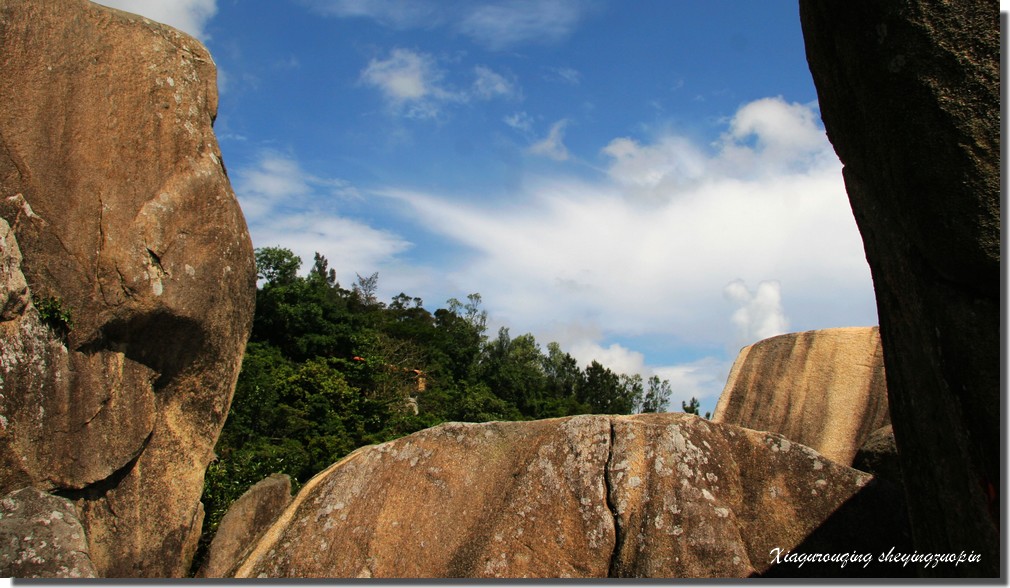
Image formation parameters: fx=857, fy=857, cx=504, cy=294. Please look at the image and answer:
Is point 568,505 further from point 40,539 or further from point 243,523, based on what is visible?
point 40,539

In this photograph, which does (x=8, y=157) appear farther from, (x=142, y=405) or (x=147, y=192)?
(x=142, y=405)

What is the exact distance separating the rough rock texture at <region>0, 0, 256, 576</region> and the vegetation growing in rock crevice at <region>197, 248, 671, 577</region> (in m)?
2.80

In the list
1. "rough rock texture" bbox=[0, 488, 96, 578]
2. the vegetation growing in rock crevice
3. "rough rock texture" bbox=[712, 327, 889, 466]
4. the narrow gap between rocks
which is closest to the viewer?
"rough rock texture" bbox=[0, 488, 96, 578]

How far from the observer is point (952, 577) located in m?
5.57

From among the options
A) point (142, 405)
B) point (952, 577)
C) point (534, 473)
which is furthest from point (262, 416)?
point (952, 577)

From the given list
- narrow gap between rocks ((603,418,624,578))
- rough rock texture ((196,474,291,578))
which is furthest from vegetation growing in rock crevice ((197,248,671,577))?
narrow gap between rocks ((603,418,624,578))

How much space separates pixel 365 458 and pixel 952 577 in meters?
5.81

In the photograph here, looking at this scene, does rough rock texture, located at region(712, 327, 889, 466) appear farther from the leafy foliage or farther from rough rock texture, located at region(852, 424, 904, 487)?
the leafy foliage

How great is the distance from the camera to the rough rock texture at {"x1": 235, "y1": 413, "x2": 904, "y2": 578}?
8.16 meters

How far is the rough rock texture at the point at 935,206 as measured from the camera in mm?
4395

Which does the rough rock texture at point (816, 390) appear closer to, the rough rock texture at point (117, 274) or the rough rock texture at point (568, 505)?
the rough rock texture at point (568, 505)

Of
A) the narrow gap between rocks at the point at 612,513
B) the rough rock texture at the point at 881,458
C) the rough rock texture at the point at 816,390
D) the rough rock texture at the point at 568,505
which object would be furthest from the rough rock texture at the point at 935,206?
the rough rock texture at the point at 816,390

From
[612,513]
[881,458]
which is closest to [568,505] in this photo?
[612,513]

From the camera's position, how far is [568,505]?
337 inches
